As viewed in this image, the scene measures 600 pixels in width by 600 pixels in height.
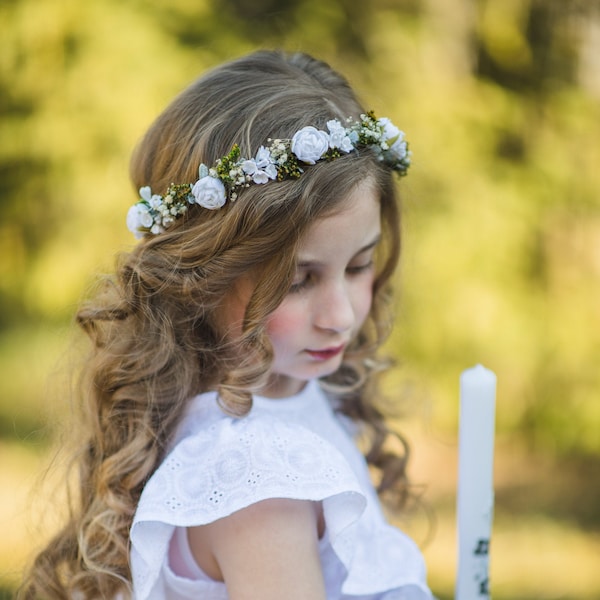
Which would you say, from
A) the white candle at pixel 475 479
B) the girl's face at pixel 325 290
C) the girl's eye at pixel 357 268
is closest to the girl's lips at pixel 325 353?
the girl's face at pixel 325 290

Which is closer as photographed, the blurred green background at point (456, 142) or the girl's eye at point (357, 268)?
the girl's eye at point (357, 268)

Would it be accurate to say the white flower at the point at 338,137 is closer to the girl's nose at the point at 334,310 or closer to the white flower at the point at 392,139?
the white flower at the point at 392,139

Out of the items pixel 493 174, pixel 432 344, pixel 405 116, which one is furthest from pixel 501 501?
pixel 405 116

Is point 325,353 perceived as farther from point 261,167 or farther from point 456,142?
point 456,142

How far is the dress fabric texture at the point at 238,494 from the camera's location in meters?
1.61

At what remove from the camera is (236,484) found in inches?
63.6

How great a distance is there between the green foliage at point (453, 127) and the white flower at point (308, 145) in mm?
3420

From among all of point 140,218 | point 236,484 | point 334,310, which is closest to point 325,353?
point 334,310

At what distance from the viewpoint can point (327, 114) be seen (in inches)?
71.6

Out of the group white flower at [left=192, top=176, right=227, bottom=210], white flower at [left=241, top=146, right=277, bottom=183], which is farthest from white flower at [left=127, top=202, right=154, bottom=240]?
white flower at [left=241, top=146, right=277, bottom=183]

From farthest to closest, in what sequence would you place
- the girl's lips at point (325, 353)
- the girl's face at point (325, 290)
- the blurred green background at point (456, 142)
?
the blurred green background at point (456, 142)
the girl's lips at point (325, 353)
the girl's face at point (325, 290)

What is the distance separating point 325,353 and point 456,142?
12.1ft

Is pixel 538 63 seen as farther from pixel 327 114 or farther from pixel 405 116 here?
pixel 327 114

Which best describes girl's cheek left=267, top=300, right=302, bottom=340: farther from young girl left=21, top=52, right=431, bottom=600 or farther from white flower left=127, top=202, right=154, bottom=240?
Result: white flower left=127, top=202, right=154, bottom=240
